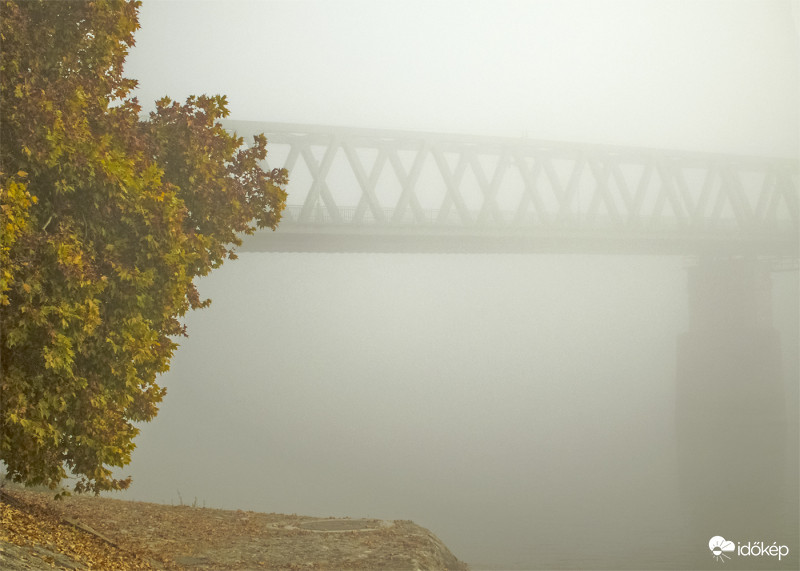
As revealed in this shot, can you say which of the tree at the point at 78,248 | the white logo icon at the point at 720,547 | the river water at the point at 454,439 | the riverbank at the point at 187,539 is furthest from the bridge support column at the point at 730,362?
the tree at the point at 78,248

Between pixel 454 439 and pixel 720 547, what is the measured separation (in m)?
22.2

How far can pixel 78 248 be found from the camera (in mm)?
10586

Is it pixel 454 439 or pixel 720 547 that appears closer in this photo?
pixel 720 547

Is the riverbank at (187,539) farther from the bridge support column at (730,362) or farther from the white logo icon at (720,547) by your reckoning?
the bridge support column at (730,362)

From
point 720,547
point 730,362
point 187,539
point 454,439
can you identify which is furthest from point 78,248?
point 730,362

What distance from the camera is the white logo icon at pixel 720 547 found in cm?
1970

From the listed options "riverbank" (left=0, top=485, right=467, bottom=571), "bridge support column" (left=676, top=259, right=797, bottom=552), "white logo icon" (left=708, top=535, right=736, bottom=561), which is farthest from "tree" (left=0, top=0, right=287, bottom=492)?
"bridge support column" (left=676, top=259, right=797, bottom=552)

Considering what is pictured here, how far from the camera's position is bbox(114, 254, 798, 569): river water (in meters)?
22.5

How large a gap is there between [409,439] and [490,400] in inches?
818

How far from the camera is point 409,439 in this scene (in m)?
42.0

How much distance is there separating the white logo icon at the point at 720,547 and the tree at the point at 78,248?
13495 millimetres

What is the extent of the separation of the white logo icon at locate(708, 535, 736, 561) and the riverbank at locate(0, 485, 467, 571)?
797 cm

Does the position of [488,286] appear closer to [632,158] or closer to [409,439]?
[632,158]

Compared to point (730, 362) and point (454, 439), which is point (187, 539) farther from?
point (730, 362)
